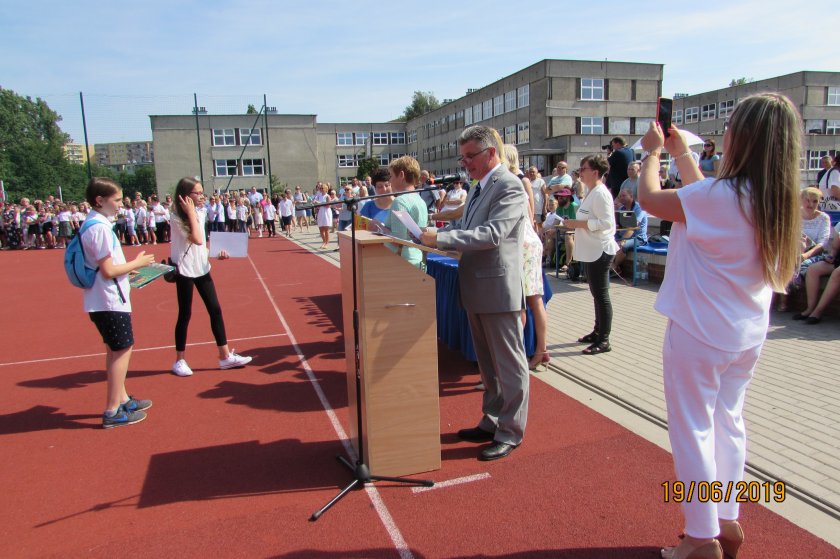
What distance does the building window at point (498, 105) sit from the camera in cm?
5681

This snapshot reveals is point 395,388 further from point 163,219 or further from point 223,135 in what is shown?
point 223,135

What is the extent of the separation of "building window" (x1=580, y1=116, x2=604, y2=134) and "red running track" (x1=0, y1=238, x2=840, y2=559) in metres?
49.3

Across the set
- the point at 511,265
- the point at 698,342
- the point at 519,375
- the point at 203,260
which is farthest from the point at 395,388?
the point at 203,260

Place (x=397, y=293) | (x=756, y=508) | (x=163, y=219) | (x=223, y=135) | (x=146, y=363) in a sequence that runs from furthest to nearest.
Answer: (x=223, y=135), (x=163, y=219), (x=146, y=363), (x=397, y=293), (x=756, y=508)

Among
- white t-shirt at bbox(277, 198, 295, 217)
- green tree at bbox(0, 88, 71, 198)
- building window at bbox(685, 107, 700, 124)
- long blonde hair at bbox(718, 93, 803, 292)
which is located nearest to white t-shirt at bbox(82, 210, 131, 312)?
long blonde hair at bbox(718, 93, 803, 292)

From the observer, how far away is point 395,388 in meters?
3.55

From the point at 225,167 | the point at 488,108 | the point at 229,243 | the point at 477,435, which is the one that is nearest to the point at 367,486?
the point at 477,435

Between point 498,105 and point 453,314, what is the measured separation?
55.2 m

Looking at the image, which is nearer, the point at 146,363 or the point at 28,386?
the point at 28,386

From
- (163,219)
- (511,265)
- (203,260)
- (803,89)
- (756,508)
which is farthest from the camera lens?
(803,89)

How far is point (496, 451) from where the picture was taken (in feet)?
12.7

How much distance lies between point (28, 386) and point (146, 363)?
116 centimetres

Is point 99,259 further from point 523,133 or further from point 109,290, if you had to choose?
point 523,133

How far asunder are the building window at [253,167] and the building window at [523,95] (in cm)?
2805
